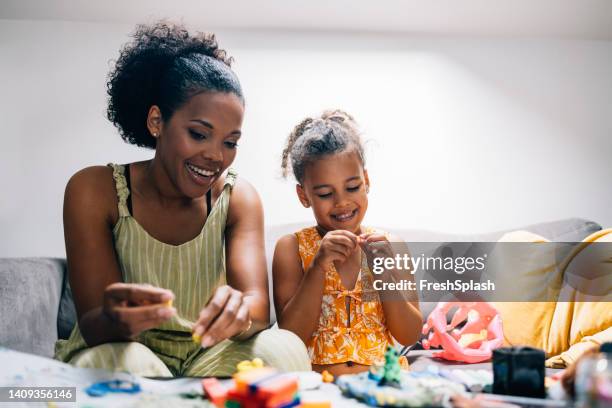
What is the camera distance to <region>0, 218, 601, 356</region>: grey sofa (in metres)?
1.37

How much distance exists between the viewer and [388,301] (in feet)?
4.06

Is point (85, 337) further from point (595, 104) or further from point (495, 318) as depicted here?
point (595, 104)

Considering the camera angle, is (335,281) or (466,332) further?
(466,332)

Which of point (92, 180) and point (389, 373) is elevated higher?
point (92, 180)

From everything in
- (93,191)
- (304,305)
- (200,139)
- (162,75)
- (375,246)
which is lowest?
(304,305)

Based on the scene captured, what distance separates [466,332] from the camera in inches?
57.5

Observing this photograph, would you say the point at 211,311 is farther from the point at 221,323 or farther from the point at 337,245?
the point at 337,245

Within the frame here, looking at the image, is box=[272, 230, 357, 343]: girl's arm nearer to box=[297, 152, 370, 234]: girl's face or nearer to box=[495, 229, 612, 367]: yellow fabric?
box=[297, 152, 370, 234]: girl's face

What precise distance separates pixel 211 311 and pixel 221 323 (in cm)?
2

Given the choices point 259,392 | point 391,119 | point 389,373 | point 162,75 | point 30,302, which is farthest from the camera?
point 391,119

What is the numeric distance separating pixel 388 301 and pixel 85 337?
24.0 inches

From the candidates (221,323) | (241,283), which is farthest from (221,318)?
(241,283)

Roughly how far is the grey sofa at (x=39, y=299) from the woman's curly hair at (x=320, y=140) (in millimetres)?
374

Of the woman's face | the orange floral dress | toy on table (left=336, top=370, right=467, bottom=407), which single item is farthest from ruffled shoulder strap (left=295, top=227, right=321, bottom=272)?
toy on table (left=336, top=370, right=467, bottom=407)
